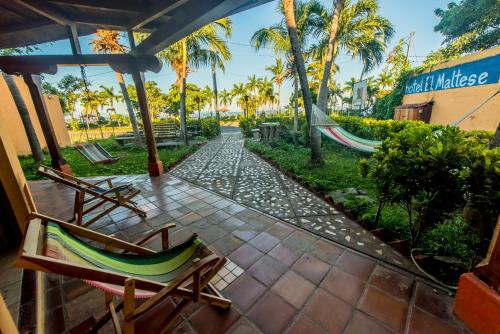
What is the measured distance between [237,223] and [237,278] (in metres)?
0.98

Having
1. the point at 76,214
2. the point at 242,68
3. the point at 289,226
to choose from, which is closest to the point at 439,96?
the point at 289,226

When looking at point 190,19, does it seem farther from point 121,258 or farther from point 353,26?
point 353,26

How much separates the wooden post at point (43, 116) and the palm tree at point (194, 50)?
5069 mm

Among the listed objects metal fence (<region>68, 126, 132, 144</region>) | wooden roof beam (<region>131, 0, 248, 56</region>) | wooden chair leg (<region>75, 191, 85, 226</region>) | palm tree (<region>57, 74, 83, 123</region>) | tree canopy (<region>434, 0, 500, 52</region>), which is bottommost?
metal fence (<region>68, 126, 132, 144</region>)

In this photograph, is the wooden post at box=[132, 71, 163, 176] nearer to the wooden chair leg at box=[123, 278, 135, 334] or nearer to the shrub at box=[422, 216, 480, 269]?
the wooden chair leg at box=[123, 278, 135, 334]

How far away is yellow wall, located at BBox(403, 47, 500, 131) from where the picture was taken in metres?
6.49

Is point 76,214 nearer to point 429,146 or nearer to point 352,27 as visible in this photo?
point 429,146

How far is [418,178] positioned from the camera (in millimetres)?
1931

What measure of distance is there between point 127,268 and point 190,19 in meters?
2.86

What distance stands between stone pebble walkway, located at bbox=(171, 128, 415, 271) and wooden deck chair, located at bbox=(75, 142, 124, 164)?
1486mm

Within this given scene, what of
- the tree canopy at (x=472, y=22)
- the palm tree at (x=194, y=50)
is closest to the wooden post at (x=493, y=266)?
the palm tree at (x=194, y=50)

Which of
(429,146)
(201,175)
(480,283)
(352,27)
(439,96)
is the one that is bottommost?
(201,175)

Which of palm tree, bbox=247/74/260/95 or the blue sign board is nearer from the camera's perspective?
the blue sign board

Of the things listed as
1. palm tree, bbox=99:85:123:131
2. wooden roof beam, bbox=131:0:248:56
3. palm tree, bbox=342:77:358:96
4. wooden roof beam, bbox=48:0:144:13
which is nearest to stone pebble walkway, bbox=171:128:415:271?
wooden roof beam, bbox=131:0:248:56
